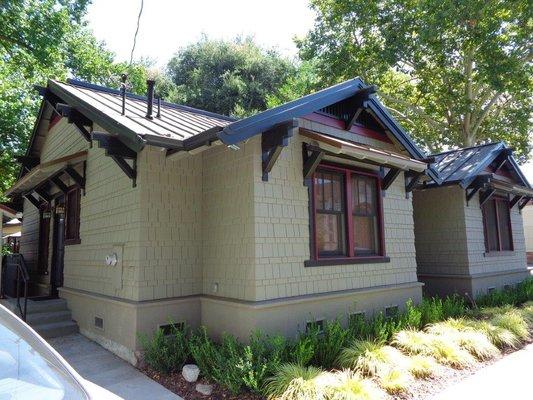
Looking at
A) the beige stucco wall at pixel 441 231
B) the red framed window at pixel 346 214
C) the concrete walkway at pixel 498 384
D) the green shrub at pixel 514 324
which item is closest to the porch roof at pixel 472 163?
the beige stucco wall at pixel 441 231

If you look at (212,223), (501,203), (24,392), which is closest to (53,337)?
(212,223)

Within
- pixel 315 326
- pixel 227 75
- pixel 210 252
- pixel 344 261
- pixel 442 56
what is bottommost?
pixel 315 326

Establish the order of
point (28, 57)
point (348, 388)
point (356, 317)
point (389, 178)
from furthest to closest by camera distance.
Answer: point (28, 57), point (389, 178), point (356, 317), point (348, 388)

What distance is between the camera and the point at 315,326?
6809 millimetres

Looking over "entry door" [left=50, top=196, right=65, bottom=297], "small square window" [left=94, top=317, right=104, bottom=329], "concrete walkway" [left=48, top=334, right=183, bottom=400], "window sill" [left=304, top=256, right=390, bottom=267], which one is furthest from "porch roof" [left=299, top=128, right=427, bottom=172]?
"entry door" [left=50, top=196, right=65, bottom=297]

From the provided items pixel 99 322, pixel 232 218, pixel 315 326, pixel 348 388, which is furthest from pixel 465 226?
pixel 99 322

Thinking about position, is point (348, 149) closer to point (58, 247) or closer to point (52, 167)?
point (52, 167)

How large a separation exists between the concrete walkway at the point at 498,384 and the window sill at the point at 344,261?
2.60 metres

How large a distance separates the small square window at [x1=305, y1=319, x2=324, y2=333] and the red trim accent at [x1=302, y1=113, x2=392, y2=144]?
11.6 ft

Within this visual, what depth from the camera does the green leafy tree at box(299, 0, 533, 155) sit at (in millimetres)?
14266

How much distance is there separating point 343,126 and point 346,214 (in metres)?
1.79

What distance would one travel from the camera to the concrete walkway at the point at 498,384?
5.07 metres

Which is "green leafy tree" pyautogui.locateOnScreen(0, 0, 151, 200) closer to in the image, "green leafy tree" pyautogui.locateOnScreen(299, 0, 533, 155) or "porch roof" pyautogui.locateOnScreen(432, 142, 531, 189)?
"green leafy tree" pyautogui.locateOnScreen(299, 0, 533, 155)

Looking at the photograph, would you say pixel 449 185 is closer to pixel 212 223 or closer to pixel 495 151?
pixel 495 151
